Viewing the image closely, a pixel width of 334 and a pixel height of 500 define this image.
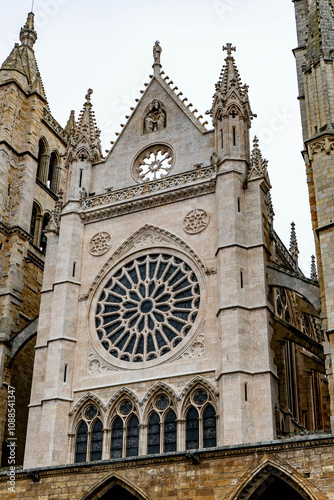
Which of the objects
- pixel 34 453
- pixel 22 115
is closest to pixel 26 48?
pixel 22 115

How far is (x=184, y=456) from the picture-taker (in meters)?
16.9

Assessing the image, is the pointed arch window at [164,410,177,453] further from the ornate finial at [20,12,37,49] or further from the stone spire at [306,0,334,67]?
the ornate finial at [20,12,37,49]

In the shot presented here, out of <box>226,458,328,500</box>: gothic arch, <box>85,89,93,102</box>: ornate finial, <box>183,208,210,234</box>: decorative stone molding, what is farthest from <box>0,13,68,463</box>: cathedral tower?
<box>226,458,328,500</box>: gothic arch

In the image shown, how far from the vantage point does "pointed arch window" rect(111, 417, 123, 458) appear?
782 inches

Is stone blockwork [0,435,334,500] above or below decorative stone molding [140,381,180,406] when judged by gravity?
below

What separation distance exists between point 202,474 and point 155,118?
13.1 metres

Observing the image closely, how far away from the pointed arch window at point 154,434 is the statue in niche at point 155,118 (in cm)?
1004

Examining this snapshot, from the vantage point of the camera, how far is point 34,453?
67.6 ft

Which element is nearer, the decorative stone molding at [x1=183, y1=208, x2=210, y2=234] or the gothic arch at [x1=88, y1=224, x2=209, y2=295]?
the decorative stone molding at [x1=183, y1=208, x2=210, y2=234]

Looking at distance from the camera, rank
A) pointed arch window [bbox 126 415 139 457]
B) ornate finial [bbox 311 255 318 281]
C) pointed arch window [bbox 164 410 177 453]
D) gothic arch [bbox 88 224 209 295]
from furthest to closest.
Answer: ornate finial [bbox 311 255 318 281] < gothic arch [bbox 88 224 209 295] < pointed arch window [bbox 126 415 139 457] < pointed arch window [bbox 164 410 177 453]

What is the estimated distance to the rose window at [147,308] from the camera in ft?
69.2

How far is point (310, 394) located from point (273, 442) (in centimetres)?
823

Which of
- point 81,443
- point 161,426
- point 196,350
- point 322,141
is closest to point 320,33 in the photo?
point 322,141

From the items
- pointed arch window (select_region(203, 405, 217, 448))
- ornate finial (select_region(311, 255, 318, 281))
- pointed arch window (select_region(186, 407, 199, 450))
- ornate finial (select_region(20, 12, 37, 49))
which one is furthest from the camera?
ornate finial (select_region(20, 12, 37, 49))
